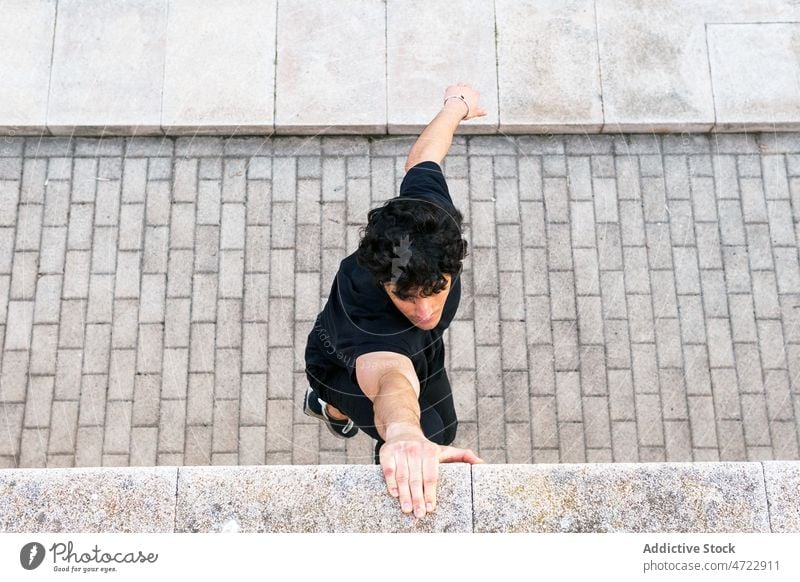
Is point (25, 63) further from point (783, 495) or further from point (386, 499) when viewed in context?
point (783, 495)

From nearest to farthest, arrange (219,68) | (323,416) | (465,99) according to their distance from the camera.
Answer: (465,99), (323,416), (219,68)

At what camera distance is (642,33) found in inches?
234

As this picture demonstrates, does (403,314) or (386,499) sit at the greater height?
(403,314)

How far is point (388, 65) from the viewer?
5.84 m

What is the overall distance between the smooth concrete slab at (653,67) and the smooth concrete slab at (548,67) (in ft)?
0.43

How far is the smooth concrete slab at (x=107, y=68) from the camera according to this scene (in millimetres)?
5719

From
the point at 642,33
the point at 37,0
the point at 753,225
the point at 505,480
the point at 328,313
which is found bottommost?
the point at 505,480

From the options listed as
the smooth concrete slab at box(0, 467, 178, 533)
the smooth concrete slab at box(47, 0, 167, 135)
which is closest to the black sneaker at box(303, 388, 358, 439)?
the smooth concrete slab at box(0, 467, 178, 533)

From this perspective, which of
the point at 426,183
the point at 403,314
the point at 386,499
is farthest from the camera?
the point at 426,183

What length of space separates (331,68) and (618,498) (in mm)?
4199
